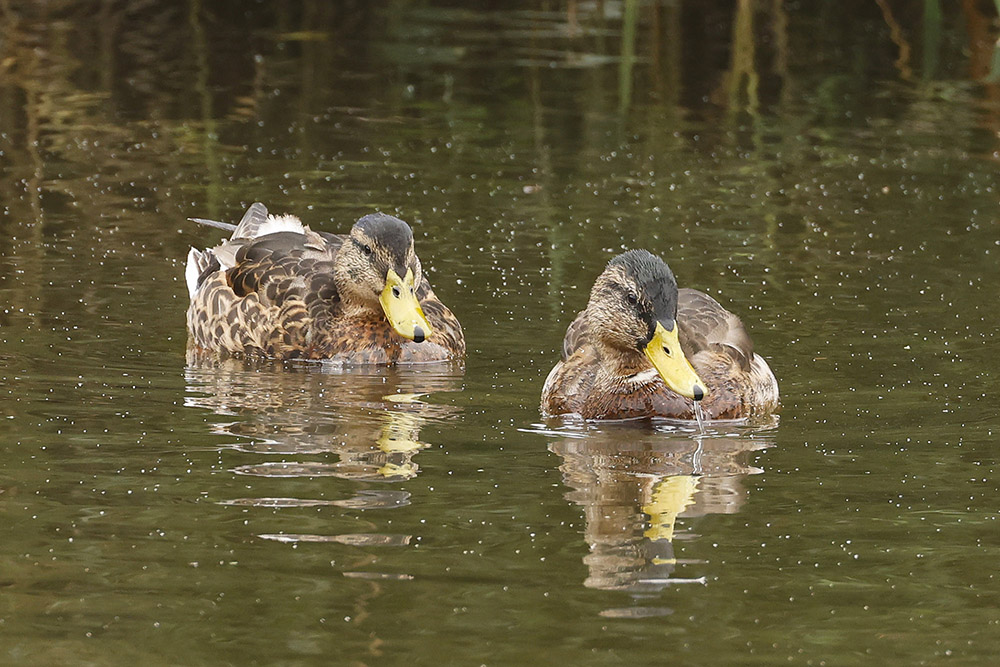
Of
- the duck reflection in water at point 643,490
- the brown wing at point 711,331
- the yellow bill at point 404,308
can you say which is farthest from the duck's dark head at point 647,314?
the yellow bill at point 404,308

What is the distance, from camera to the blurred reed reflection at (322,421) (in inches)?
312

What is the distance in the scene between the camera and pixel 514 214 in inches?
569

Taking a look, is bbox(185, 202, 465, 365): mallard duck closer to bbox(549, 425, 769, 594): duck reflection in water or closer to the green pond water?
the green pond water

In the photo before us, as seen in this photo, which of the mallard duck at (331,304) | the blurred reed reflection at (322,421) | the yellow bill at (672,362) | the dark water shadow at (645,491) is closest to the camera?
the dark water shadow at (645,491)

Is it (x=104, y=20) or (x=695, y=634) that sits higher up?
(x=104, y=20)

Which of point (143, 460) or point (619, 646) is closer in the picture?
point (619, 646)

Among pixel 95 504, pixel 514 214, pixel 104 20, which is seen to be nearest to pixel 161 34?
pixel 104 20

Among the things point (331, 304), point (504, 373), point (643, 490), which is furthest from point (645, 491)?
point (331, 304)

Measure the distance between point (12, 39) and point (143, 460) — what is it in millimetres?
15307

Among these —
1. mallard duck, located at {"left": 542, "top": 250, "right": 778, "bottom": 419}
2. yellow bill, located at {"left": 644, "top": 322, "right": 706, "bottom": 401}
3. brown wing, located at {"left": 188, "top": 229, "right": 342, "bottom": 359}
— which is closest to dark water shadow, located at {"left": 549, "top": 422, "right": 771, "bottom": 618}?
mallard duck, located at {"left": 542, "top": 250, "right": 778, "bottom": 419}

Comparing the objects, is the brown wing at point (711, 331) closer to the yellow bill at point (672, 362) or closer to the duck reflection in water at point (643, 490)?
the yellow bill at point (672, 362)

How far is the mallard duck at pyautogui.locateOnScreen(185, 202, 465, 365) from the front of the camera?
11.1 metres

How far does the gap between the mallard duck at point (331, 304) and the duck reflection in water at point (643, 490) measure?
2.01 m

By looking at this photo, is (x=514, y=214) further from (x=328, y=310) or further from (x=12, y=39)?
(x=12, y=39)
